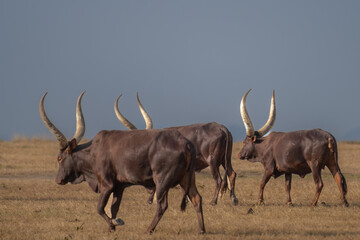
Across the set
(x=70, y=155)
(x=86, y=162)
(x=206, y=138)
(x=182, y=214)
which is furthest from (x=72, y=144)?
(x=206, y=138)

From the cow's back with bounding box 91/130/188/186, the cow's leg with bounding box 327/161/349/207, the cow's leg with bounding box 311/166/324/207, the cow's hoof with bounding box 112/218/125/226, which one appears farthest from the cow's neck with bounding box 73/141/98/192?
the cow's leg with bounding box 327/161/349/207

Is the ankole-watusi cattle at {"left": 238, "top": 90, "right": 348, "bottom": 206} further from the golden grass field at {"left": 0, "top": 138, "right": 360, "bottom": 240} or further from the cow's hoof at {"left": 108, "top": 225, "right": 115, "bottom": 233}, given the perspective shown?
the cow's hoof at {"left": 108, "top": 225, "right": 115, "bottom": 233}

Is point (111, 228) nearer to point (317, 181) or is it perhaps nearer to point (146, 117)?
point (317, 181)

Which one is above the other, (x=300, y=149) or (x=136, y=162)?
(x=136, y=162)

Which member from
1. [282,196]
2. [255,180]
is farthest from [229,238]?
[255,180]

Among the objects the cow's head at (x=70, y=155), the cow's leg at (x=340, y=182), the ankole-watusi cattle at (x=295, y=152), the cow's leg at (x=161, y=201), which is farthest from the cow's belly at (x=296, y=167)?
the cow's leg at (x=161, y=201)

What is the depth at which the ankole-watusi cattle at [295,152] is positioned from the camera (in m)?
14.2

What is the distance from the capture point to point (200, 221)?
10180 millimetres

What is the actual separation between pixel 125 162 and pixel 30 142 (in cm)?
2551

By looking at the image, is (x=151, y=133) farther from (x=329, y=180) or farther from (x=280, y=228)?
(x=329, y=180)

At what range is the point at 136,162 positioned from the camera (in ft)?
33.1

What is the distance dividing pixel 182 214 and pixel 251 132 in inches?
171

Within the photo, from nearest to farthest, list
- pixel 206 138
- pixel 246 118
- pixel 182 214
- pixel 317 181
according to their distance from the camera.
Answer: pixel 182 214, pixel 317 181, pixel 206 138, pixel 246 118

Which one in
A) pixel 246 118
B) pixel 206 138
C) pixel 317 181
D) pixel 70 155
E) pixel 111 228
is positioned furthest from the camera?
pixel 246 118
